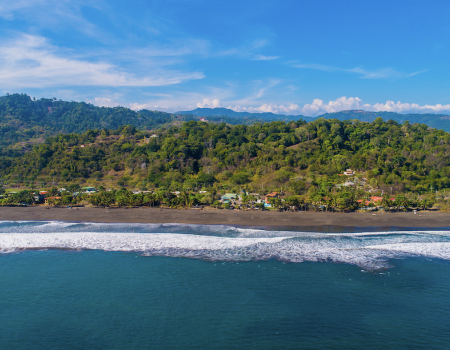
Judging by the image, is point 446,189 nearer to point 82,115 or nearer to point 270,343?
point 270,343

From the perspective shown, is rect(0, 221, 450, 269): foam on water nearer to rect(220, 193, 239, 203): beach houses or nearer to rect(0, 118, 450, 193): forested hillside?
rect(220, 193, 239, 203): beach houses

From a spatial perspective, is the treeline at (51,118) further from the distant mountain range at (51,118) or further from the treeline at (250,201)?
the treeline at (250,201)

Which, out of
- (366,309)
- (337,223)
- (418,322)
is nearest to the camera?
(418,322)

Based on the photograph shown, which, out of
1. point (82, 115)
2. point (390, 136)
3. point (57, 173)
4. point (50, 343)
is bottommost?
point (50, 343)

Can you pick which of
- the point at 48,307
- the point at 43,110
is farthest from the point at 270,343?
the point at 43,110

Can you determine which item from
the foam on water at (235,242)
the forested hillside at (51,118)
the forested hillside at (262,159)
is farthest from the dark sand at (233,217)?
the forested hillside at (51,118)

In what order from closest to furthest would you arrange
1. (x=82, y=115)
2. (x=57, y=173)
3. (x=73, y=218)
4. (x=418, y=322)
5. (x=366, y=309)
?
(x=418, y=322) → (x=366, y=309) → (x=73, y=218) → (x=57, y=173) → (x=82, y=115)

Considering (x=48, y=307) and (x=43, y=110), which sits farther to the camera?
(x=43, y=110)
